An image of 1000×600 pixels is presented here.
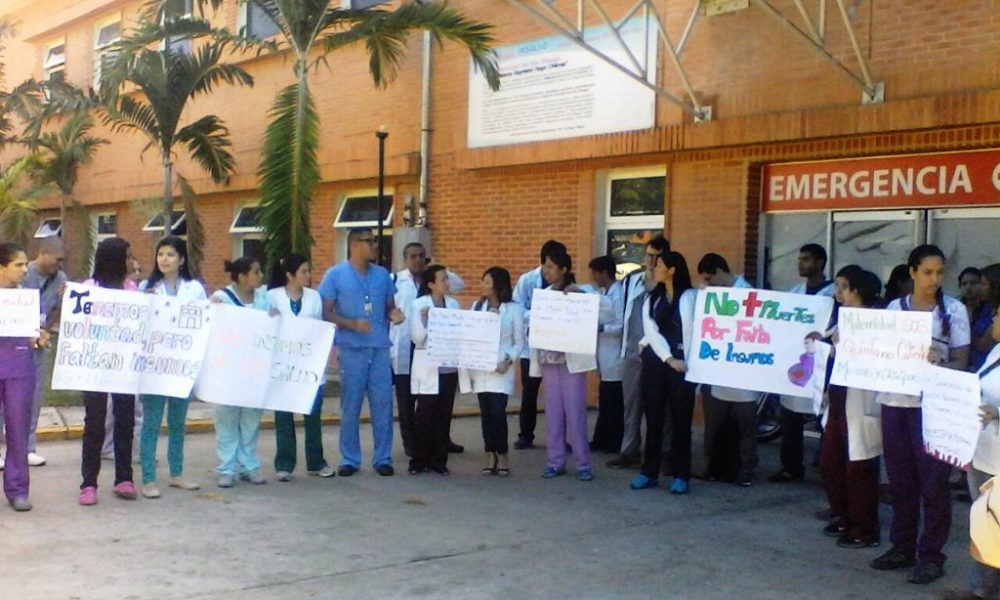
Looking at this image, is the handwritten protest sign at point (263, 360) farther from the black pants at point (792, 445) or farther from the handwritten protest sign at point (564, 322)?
the black pants at point (792, 445)

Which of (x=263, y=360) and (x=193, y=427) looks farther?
(x=193, y=427)

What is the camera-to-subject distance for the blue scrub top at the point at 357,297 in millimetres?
8672

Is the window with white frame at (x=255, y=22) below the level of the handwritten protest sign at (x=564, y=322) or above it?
above

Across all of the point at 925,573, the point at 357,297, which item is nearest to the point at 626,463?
the point at 357,297

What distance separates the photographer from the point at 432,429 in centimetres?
903

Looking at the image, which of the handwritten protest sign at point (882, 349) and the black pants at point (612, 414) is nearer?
the handwritten protest sign at point (882, 349)

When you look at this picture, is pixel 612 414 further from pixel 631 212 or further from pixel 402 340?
pixel 631 212

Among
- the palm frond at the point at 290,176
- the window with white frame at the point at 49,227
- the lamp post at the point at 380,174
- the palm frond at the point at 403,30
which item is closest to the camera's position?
the palm frond at the point at 290,176

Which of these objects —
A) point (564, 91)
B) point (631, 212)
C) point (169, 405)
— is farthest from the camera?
point (564, 91)

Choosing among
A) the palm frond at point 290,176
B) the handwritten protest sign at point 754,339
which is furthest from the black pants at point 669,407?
the palm frond at point 290,176

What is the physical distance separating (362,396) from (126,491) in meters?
2.05

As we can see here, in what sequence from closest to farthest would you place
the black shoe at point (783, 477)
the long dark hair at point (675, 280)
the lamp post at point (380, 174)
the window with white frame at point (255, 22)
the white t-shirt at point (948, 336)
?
1. the white t-shirt at point (948, 336)
2. the long dark hair at point (675, 280)
3. the black shoe at point (783, 477)
4. the lamp post at point (380, 174)
5. the window with white frame at point (255, 22)

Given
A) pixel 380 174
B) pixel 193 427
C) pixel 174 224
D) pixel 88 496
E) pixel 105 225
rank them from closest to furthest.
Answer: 1. pixel 88 496
2. pixel 193 427
3. pixel 380 174
4. pixel 174 224
5. pixel 105 225

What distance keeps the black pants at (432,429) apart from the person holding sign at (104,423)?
2338 mm
